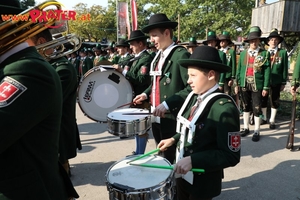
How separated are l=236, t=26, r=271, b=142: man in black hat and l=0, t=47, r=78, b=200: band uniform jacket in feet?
15.1

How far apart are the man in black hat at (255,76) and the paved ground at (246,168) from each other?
543 mm

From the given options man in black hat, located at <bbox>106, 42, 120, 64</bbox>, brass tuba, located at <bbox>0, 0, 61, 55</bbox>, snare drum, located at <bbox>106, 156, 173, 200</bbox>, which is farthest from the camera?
man in black hat, located at <bbox>106, 42, 120, 64</bbox>

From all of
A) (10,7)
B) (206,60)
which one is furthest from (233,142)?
(10,7)

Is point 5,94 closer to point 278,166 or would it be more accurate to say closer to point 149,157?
point 149,157

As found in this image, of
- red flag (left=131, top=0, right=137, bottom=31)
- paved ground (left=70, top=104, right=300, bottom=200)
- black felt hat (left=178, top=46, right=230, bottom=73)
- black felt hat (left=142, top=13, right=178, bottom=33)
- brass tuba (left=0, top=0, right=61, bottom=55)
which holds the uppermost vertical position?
red flag (left=131, top=0, right=137, bottom=31)

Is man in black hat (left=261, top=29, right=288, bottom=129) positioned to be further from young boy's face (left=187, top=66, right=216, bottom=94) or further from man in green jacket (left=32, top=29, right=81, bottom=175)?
man in green jacket (left=32, top=29, right=81, bottom=175)

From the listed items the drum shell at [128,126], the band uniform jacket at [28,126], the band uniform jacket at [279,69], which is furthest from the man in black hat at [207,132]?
the band uniform jacket at [279,69]

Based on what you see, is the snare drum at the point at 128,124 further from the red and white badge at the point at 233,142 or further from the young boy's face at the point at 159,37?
the red and white badge at the point at 233,142

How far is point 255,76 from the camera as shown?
505 cm

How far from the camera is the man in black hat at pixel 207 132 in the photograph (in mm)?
1728

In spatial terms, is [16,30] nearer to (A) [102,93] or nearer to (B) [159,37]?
(B) [159,37]

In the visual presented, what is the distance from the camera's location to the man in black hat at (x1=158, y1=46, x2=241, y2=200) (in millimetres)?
1728

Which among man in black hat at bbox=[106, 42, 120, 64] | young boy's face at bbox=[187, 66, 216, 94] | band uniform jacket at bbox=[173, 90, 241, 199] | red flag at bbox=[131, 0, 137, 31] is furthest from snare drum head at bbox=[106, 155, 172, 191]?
red flag at bbox=[131, 0, 137, 31]

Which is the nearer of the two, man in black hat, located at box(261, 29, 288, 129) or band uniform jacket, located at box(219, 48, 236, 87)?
man in black hat, located at box(261, 29, 288, 129)
